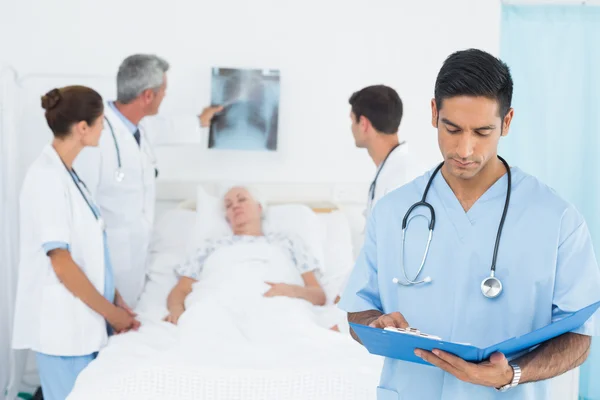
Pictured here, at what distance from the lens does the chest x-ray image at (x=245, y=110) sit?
3506mm

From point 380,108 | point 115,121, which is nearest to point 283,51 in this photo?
point 115,121

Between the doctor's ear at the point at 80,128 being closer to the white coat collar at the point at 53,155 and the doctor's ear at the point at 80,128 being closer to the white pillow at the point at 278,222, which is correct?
the white coat collar at the point at 53,155

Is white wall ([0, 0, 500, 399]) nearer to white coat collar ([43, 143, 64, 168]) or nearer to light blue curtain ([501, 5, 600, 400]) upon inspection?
light blue curtain ([501, 5, 600, 400])

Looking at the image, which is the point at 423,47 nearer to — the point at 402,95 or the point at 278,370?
the point at 402,95

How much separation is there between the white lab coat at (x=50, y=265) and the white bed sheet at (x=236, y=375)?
0.21m

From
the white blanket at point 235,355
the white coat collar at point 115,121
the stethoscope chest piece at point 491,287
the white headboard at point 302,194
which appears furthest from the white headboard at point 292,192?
the stethoscope chest piece at point 491,287

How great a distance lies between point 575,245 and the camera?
1.32m

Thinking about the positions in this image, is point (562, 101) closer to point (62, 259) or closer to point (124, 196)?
point (124, 196)

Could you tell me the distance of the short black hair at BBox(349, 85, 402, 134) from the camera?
2523mm

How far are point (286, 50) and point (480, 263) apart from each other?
7.86 feet

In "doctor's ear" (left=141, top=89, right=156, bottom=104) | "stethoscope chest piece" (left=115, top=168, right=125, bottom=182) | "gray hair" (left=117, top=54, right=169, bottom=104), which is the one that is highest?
"gray hair" (left=117, top=54, right=169, bottom=104)

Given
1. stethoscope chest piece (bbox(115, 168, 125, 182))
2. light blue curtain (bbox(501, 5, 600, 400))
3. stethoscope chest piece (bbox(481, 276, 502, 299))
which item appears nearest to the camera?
stethoscope chest piece (bbox(481, 276, 502, 299))

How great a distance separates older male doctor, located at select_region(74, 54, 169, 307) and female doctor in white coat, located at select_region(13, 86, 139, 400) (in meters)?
0.46

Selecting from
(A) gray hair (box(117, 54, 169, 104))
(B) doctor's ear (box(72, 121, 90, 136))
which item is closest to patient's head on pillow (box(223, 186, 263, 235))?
(A) gray hair (box(117, 54, 169, 104))
